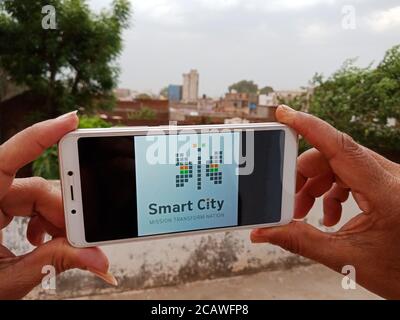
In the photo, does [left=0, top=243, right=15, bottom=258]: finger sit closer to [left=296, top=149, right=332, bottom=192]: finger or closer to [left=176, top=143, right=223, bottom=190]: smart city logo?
[left=176, top=143, right=223, bottom=190]: smart city logo

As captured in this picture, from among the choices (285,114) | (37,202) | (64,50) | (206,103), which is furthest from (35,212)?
(64,50)

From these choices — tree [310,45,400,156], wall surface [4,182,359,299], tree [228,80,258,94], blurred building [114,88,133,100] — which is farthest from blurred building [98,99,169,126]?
tree [310,45,400,156]

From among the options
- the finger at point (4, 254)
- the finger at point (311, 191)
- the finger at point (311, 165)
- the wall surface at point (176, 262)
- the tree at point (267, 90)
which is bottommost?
the wall surface at point (176, 262)

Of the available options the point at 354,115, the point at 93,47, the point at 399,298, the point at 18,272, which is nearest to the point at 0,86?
the point at 93,47

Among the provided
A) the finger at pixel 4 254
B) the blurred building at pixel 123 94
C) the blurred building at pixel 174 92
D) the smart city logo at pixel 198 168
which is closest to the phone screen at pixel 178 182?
the smart city logo at pixel 198 168

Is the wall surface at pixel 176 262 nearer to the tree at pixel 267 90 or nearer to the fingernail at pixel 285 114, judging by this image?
the tree at pixel 267 90

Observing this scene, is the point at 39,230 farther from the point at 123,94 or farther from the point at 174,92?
the point at 123,94
